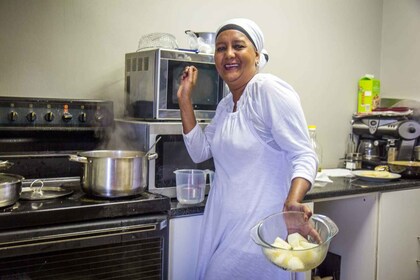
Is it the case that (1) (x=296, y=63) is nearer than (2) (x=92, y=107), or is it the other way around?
(2) (x=92, y=107)

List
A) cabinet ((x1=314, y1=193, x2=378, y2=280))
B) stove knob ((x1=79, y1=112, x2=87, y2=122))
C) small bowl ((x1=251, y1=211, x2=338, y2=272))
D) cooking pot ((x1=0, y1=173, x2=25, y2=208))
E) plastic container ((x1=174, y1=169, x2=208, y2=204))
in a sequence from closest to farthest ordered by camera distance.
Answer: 1. small bowl ((x1=251, y1=211, x2=338, y2=272))
2. cooking pot ((x1=0, y1=173, x2=25, y2=208))
3. plastic container ((x1=174, y1=169, x2=208, y2=204))
4. stove knob ((x1=79, y1=112, x2=87, y2=122))
5. cabinet ((x1=314, y1=193, x2=378, y2=280))

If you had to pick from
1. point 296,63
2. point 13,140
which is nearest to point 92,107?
point 13,140

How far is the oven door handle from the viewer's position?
4.36ft

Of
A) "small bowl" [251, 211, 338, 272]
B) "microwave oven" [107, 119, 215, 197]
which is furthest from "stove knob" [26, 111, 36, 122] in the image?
"small bowl" [251, 211, 338, 272]

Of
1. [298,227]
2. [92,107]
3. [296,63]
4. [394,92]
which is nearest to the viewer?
[298,227]

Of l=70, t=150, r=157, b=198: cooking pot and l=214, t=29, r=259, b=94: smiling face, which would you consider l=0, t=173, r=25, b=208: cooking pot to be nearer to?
l=70, t=150, r=157, b=198: cooking pot

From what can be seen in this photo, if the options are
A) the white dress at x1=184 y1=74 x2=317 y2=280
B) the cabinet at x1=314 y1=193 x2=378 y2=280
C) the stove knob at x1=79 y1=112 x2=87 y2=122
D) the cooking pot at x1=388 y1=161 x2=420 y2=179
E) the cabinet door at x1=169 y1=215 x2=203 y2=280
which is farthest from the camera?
the cooking pot at x1=388 y1=161 x2=420 y2=179

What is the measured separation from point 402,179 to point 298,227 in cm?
155

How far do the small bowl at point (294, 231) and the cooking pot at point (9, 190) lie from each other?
2.67 feet

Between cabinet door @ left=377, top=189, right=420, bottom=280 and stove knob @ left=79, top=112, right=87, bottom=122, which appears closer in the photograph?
stove knob @ left=79, top=112, right=87, bottom=122

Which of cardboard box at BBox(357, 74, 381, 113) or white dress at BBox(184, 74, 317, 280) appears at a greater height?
cardboard box at BBox(357, 74, 381, 113)

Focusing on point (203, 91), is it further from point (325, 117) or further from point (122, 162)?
point (325, 117)

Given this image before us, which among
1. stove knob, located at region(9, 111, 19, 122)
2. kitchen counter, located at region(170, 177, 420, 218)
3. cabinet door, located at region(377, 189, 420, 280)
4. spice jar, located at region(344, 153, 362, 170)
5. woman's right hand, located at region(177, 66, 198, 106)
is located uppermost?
woman's right hand, located at region(177, 66, 198, 106)

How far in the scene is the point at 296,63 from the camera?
301 cm
